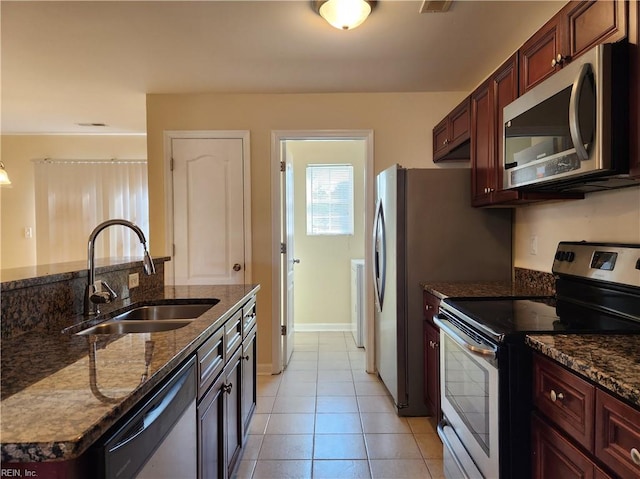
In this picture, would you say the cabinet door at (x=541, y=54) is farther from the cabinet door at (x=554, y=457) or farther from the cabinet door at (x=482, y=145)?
the cabinet door at (x=554, y=457)

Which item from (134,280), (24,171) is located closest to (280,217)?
(134,280)

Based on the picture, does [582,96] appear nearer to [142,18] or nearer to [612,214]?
[612,214]

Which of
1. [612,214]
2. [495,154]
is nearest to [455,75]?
[495,154]

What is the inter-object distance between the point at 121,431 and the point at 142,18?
7.06ft

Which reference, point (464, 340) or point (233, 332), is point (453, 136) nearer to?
point (464, 340)

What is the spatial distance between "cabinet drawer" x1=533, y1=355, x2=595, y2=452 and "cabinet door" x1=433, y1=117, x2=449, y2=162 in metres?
2.06

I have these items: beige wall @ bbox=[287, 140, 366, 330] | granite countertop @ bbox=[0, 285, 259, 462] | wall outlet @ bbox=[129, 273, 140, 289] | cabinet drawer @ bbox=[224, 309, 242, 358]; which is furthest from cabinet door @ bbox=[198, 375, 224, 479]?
beige wall @ bbox=[287, 140, 366, 330]

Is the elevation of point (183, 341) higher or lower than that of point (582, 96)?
lower

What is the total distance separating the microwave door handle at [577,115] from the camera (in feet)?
4.25

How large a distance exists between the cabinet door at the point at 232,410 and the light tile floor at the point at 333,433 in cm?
23

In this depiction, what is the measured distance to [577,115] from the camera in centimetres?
130

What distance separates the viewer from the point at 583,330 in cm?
128

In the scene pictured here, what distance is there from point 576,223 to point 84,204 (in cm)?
498

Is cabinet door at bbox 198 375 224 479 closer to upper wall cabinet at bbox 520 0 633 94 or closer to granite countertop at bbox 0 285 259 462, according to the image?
granite countertop at bbox 0 285 259 462
